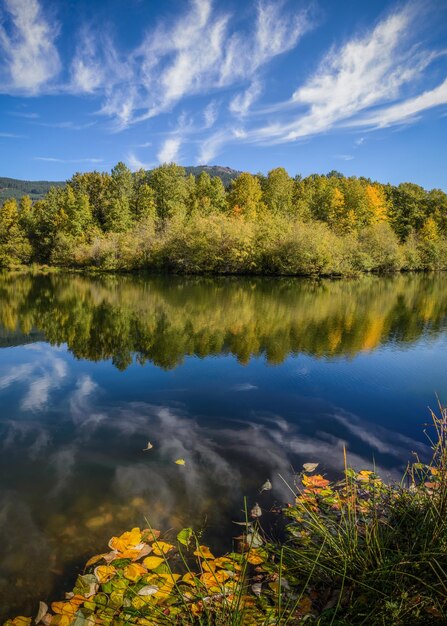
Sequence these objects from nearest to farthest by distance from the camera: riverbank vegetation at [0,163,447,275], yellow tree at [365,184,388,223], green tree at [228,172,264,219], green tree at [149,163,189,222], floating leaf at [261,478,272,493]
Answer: floating leaf at [261,478,272,493], riverbank vegetation at [0,163,447,275], green tree at [228,172,264,219], yellow tree at [365,184,388,223], green tree at [149,163,189,222]

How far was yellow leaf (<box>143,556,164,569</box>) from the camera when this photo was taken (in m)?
4.02

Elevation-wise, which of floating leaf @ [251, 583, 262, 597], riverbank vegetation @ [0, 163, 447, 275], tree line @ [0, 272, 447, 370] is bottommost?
tree line @ [0, 272, 447, 370]

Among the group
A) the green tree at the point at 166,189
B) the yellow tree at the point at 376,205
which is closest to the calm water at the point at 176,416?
the yellow tree at the point at 376,205

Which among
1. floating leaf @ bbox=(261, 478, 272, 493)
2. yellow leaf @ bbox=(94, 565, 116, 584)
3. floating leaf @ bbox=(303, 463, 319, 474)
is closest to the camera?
yellow leaf @ bbox=(94, 565, 116, 584)

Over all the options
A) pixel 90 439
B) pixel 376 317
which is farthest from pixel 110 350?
pixel 376 317

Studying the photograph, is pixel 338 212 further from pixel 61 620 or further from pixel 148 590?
pixel 61 620

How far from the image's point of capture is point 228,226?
49156 millimetres

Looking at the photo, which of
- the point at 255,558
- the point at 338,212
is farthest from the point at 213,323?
the point at 338,212

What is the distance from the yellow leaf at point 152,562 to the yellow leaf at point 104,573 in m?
0.33

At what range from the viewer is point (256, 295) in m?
29.2

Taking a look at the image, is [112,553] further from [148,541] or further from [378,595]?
[378,595]

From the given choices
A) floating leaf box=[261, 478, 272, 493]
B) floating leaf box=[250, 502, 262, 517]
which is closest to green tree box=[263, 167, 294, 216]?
floating leaf box=[261, 478, 272, 493]

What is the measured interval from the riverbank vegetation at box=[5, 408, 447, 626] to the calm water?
40 centimetres

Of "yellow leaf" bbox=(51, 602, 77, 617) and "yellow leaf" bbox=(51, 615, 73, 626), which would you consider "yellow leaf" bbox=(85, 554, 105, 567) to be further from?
"yellow leaf" bbox=(51, 615, 73, 626)
